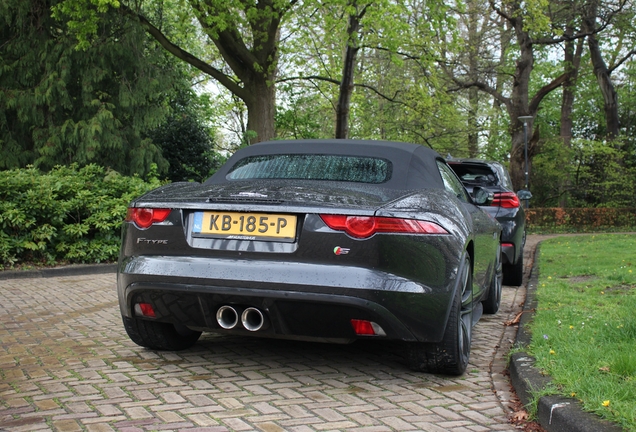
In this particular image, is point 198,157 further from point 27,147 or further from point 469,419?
point 469,419

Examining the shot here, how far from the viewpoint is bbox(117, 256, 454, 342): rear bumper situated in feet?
12.2

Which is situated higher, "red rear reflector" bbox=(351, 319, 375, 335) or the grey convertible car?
the grey convertible car

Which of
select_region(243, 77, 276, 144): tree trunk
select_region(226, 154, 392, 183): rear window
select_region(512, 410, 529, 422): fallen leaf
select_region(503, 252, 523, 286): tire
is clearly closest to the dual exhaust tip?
select_region(226, 154, 392, 183): rear window

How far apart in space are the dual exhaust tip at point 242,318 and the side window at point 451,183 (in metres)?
1.80

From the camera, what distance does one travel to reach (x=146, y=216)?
13.7 feet

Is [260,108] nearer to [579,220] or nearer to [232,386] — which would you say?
[232,386]

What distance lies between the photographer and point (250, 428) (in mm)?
3354

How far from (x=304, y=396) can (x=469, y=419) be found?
0.91 meters

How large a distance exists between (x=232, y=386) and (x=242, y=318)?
45cm

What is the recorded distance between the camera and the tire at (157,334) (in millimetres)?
4703

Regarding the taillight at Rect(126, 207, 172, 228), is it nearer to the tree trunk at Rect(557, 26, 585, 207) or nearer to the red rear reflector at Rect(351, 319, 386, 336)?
the red rear reflector at Rect(351, 319, 386, 336)

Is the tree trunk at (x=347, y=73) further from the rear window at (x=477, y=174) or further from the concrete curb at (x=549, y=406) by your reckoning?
the concrete curb at (x=549, y=406)

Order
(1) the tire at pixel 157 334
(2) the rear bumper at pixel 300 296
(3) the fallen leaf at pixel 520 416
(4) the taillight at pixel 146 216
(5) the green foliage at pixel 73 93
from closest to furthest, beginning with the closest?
1. (3) the fallen leaf at pixel 520 416
2. (2) the rear bumper at pixel 300 296
3. (4) the taillight at pixel 146 216
4. (1) the tire at pixel 157 334
5. (5) the green foliage at pixel 73 93

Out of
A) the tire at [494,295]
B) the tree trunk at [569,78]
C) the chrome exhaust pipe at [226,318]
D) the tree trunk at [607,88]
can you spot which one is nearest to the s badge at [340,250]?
the chrome exhaust pipe at [226,318]
